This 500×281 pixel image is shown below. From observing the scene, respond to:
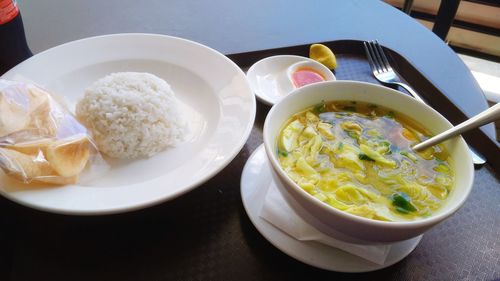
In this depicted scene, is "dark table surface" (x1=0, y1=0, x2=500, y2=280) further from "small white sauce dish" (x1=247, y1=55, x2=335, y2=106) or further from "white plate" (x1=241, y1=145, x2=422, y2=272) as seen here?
"small white sauce dish" (x1=247, y1=55, x2=335, y2=106)

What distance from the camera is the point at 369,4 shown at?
196 cm

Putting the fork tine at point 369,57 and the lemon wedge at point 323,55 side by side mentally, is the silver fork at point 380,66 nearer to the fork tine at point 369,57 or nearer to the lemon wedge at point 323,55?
the fork tine at point 369,57

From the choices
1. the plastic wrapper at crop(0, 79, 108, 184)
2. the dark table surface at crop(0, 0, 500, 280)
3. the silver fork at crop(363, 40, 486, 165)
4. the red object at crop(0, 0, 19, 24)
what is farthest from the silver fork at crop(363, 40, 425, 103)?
the red object at crop(0, 0, 19, 24)

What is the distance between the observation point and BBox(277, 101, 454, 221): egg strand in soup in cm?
74

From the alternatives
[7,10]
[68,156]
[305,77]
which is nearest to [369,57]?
[305,77]

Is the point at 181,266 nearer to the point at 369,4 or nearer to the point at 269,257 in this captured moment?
the point at 269,257

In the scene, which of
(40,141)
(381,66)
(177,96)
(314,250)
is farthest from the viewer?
(381,66)

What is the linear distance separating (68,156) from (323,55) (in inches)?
39.3

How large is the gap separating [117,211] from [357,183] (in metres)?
0.51

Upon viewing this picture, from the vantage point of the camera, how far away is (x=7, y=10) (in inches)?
44.1

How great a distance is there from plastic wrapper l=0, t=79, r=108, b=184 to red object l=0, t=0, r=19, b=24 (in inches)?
11.4

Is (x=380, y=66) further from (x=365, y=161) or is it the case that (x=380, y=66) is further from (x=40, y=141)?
(x=40, y=141)

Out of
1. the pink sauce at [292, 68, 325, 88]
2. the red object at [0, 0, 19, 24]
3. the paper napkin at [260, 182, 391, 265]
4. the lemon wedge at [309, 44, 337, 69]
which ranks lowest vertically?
the pink sauce at [292, 68, 325, 88]

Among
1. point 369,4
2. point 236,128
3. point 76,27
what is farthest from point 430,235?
point 76,27
